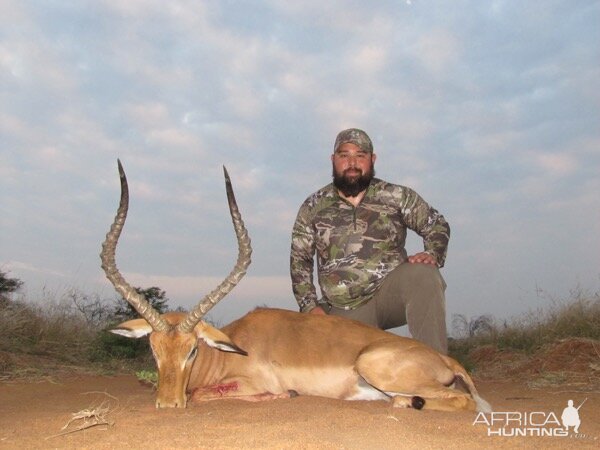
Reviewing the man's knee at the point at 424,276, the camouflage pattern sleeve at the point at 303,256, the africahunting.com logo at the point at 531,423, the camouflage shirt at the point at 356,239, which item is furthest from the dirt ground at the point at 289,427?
the camouflage pattern sleeve at the point at 303,256

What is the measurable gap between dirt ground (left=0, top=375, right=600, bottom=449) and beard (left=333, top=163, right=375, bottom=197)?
2857 millimetres

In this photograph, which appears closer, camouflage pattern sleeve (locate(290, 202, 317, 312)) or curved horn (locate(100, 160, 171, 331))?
curved horn (locate(100, 160, 171, 331))

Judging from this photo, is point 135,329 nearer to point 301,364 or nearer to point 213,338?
point 213,338

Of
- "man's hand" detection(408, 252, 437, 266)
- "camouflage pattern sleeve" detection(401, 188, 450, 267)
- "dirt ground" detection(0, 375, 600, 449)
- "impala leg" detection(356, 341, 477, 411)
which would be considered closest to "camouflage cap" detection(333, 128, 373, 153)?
"camouflage pattern sleeve" detection(401, 188, 450, 267)

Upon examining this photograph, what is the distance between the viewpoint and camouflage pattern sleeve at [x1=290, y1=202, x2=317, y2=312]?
743 cm

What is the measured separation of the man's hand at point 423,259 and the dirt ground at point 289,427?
5.56ft

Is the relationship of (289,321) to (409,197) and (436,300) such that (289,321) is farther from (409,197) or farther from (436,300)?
(409,197)

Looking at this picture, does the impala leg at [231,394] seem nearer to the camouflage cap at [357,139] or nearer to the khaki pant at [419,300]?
the khaki pant at [419,300]

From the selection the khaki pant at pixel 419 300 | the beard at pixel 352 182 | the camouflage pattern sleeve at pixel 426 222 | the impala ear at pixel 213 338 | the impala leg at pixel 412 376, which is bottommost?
the impala leg at pixel 412 376

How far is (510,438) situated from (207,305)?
2.66 meters

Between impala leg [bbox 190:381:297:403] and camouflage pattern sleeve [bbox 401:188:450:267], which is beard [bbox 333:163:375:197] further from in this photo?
impala leg [bbox 190:381:297:403]

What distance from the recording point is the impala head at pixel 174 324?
16.0 feet

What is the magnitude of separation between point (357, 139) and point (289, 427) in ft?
15.1

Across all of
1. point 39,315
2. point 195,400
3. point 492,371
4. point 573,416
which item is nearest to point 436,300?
point 573,416
